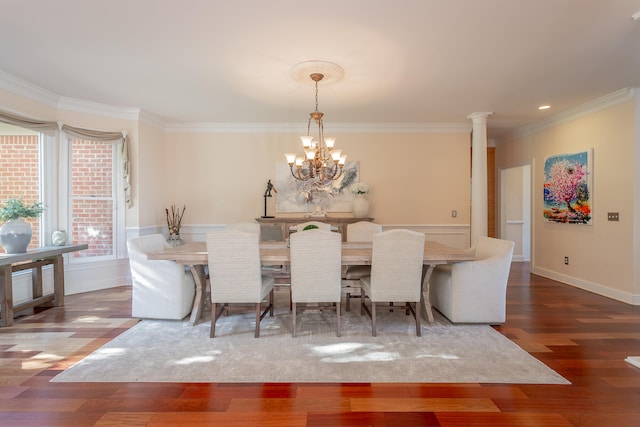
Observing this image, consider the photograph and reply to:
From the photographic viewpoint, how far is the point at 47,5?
2256 millimetres

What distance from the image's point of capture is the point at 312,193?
17.8ft

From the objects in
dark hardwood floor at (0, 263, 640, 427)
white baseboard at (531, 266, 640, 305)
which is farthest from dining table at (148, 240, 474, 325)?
white baseboard at (531, 266, 640, 305)

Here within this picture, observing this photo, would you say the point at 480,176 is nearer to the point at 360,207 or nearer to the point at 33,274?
the point at 360,207

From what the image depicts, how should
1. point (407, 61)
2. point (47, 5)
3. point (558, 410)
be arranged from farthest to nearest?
point (407, 61) < point (47, 5) < point (558, 410)

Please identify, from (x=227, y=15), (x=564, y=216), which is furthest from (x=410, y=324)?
(x=564, y=216)

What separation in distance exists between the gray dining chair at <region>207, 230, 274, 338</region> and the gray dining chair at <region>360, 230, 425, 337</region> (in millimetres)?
1010

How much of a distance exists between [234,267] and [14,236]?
7.66 feet

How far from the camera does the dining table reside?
3.02m

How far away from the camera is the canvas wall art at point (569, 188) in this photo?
4523 mm

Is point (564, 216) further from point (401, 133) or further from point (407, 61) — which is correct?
point (407, 61)

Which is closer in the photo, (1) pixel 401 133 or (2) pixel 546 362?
(2) pixel 546 362

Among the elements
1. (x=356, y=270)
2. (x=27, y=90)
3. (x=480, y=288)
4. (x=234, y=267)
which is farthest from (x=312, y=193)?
(x=27, y=90)

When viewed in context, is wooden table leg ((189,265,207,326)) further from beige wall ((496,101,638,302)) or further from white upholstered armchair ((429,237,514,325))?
beige wall ((496,101,638,302))

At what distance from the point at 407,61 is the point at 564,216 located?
11.9 feet
